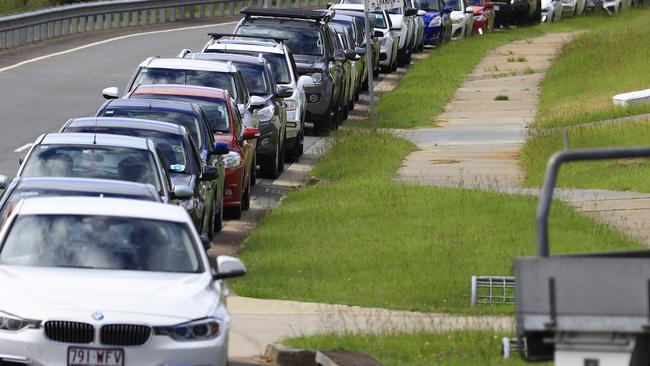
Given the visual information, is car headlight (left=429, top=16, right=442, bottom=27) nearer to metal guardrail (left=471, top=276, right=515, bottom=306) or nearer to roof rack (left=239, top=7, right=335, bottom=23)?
roof rack (left=239, top=7, right=335, bottom=23)

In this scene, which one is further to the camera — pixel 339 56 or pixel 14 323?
pixel 339 56

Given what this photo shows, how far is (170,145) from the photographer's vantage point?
19016 mm

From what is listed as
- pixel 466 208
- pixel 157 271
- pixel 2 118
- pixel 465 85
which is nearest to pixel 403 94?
pixel 465 85

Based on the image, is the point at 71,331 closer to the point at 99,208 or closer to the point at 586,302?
the point at 99,208

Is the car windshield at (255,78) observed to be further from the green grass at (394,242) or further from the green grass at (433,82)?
the green grass at (433,82)

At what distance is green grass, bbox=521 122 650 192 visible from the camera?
24344 mm

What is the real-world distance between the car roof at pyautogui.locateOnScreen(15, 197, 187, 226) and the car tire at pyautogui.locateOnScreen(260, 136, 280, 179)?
13654 millimetres

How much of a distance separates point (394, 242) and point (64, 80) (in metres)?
19.3

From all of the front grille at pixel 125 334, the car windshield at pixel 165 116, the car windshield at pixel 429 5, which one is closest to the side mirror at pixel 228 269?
the front grille at pixel 125 334

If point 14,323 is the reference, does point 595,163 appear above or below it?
below

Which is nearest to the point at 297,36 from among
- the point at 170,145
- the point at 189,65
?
the point at 189,65

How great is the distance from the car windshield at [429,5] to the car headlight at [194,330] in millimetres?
43750

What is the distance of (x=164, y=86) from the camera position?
2312cm

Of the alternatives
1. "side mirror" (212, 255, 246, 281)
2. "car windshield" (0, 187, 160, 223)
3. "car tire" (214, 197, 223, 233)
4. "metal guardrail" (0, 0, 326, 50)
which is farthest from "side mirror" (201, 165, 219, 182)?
"metal guardrail" (0, 0, 326, 50)
